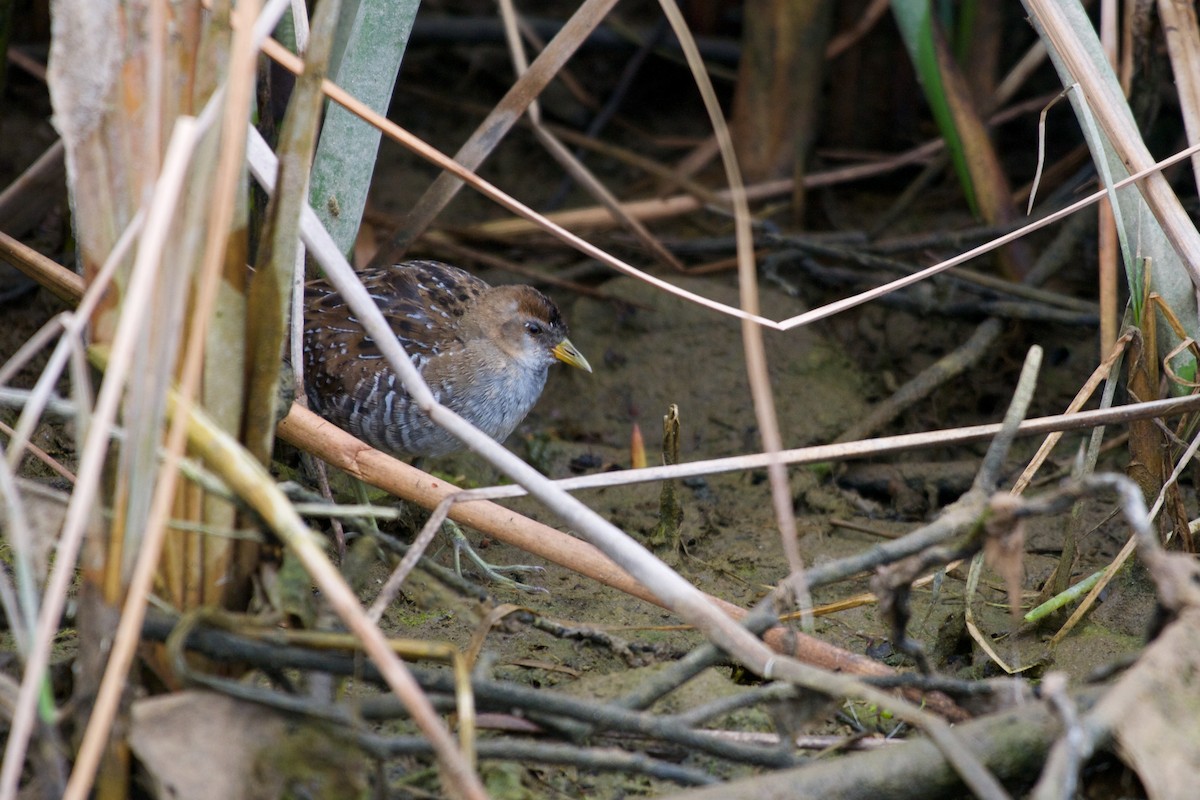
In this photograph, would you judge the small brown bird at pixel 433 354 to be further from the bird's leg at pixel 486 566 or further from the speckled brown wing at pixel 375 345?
the bird's leg at pixel 486 566

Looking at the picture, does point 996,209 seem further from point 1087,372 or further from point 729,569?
point 729,569

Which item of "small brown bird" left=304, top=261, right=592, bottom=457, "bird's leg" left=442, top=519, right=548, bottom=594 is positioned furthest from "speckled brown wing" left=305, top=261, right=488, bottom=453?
"bird's leg" left=442, top=519, right=548, bottom=594

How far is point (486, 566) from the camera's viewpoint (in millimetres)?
2520

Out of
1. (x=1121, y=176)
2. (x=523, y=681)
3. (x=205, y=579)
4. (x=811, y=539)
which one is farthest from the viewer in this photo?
(x=811, y=539)

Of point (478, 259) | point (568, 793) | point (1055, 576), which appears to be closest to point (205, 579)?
point (568, 793)

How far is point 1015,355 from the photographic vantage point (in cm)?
349

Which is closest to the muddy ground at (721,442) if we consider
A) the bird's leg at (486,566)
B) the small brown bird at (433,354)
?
the bird's leg at (486,566)

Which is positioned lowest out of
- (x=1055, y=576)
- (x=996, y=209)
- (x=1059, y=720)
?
(x=1055, y=576)

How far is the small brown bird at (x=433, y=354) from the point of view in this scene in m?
2.72

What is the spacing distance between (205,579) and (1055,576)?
1585mm

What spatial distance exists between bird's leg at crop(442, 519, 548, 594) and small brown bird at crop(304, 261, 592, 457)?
0.72 feet

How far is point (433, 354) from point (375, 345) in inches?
7.0

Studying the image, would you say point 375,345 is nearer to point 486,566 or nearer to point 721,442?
point 486,566

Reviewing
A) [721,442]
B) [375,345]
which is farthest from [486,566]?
[721,442]
